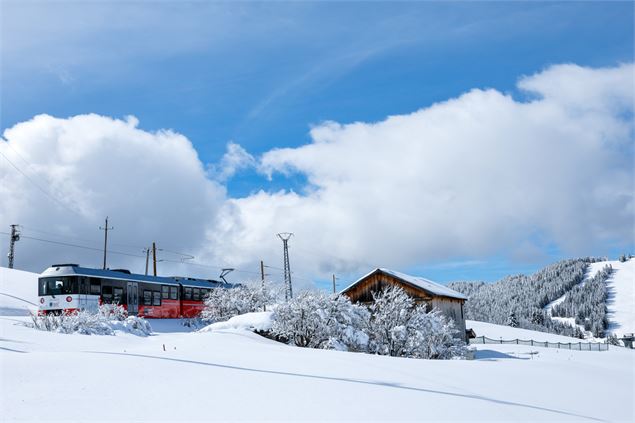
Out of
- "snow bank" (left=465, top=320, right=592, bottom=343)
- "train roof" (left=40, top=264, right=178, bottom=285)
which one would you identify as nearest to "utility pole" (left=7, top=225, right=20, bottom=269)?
"train roof" (left=40, top=264, right=178, bottom=285)

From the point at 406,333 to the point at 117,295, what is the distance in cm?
2034

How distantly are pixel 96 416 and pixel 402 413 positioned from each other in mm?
4761

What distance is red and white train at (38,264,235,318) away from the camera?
3378cm

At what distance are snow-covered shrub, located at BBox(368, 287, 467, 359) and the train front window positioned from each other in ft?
63.1

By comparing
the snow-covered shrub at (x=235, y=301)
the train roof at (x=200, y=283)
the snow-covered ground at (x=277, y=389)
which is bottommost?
the snow-covered ground at (x=277, y=389)

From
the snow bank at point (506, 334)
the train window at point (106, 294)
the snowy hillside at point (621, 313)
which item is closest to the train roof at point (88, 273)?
the train window at point (106, 294)

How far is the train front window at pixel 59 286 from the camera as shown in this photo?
33.8 metres

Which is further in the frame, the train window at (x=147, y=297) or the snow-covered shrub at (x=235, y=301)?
the snow-covered shrub at (x=235, y=301)

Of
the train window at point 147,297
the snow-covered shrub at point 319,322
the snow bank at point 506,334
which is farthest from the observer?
the snow bank at point 506,334

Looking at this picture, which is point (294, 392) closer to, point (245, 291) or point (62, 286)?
point (62, 286)

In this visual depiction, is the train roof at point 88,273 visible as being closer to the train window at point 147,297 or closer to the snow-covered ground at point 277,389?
the train window at point 147,297

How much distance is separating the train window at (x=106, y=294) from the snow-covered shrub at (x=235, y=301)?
328 inches

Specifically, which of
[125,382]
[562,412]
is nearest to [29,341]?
[125,382]

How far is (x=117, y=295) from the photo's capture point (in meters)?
36.4
